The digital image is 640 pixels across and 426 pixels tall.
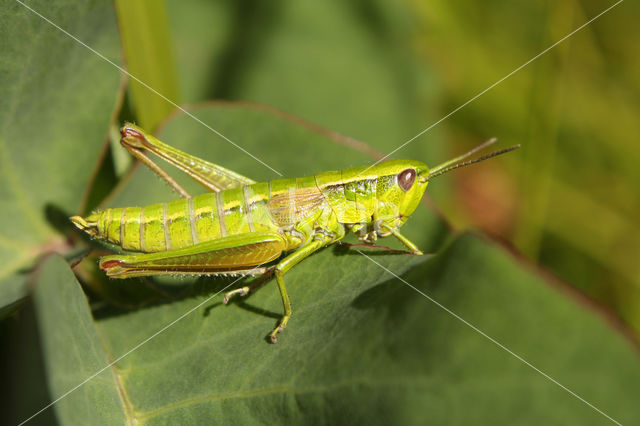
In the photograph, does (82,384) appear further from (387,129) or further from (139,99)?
(387,129)

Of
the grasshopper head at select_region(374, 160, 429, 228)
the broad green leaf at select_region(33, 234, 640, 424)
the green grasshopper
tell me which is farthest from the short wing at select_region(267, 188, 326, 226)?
the broad green leaf at select_region(33, 234, 640, 424)

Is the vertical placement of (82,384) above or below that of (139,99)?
below

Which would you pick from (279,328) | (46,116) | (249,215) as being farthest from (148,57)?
(279,328)

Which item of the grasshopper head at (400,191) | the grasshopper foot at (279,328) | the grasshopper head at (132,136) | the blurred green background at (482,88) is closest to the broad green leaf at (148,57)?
the grasshopper head at (132,136)

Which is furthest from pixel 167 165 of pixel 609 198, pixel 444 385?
pixel 609 198

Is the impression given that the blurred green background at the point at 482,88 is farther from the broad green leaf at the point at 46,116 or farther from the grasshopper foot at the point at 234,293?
the grasshopper foot at the point at 234,293
